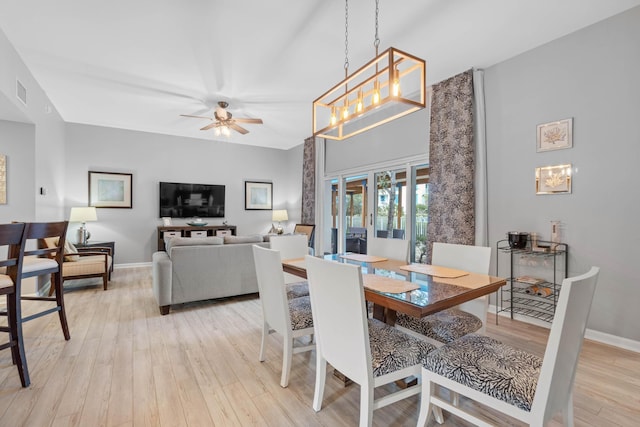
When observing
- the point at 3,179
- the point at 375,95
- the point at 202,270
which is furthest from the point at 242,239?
the point at 3,179

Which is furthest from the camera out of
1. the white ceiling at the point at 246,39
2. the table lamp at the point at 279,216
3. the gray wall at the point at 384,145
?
the table lamp at the point at 279,216

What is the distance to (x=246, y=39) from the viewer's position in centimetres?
288

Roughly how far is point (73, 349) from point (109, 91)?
3.28m

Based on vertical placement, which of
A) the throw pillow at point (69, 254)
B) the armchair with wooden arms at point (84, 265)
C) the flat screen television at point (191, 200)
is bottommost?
the armchair with wooden arms at point (84, 265)

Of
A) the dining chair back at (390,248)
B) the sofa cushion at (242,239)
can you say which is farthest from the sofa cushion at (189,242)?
the dining chair back at (390,248)

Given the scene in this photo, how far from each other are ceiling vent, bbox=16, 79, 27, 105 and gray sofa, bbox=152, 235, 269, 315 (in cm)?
217

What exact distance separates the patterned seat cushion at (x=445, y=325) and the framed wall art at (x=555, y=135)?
200 cm

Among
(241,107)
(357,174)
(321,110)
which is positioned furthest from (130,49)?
(357,174)

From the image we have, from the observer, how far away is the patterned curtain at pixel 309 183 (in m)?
6.42

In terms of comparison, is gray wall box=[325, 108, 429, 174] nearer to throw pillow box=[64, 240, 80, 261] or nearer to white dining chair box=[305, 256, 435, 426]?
white dining chair box=[305, 256, 435, 426]

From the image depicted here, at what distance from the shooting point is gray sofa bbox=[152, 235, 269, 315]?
3.31 m

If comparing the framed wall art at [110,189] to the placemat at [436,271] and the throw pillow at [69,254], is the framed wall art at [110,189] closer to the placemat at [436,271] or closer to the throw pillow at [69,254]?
the throw pillow at [69,254]

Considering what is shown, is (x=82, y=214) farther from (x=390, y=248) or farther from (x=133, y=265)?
(x=390, y=248)

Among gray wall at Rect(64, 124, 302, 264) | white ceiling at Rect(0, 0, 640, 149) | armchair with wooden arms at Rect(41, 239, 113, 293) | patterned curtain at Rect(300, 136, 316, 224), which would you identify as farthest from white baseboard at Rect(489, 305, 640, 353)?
gray wall at Rect(64, 124, 302, 264)
